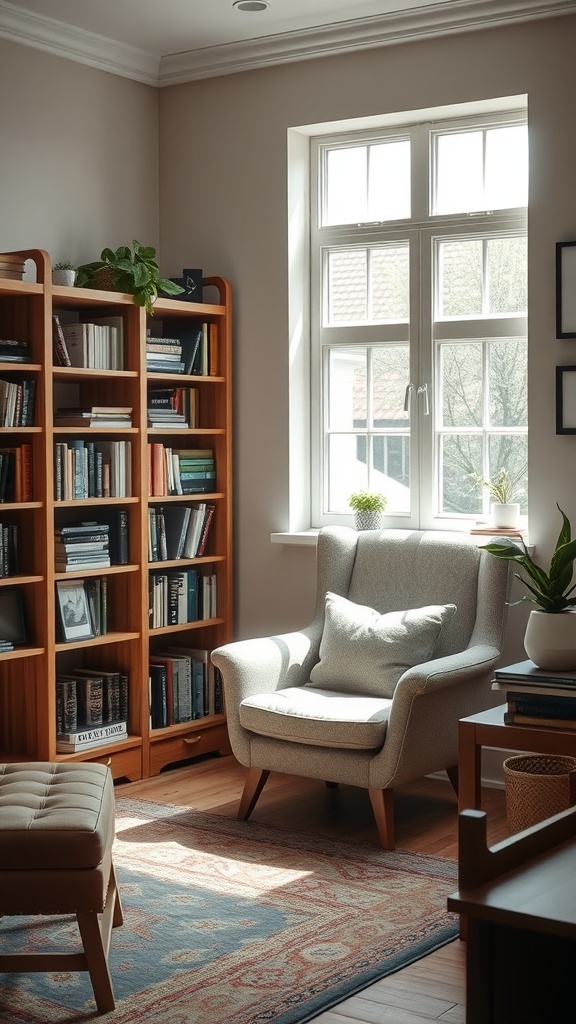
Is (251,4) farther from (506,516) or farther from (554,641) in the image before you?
(554,641)

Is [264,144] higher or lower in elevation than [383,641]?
higher

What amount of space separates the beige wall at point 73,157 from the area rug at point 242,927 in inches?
92.2

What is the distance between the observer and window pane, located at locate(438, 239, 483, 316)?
4629mm

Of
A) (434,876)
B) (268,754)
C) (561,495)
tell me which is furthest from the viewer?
(561,495)

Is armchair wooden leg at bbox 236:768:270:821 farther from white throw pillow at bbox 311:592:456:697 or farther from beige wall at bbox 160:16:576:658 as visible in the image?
beige wall at bbox 160:16:576:658

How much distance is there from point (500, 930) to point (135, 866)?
227 centimetres

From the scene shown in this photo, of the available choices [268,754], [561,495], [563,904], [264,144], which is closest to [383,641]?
[268,754]

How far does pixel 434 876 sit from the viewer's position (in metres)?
3.54

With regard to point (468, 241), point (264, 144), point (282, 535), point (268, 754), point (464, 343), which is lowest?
point (268, 754)

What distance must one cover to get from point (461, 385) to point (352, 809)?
1685 mm

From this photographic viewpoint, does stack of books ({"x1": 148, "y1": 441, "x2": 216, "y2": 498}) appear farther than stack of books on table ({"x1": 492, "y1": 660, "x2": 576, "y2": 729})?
Yes

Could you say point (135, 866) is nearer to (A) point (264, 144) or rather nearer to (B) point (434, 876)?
(B) point (434, 876)

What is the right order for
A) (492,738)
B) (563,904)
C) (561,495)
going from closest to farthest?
(563,904)
(492,738)
(561,495)

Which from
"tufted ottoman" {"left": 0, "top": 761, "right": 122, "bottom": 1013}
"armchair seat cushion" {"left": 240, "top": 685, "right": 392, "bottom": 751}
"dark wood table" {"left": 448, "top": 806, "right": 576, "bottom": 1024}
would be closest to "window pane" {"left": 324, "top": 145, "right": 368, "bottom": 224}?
"armchair seat cushion" {"left": 240, "top": 685, "right": 392, "bottom": 751}
